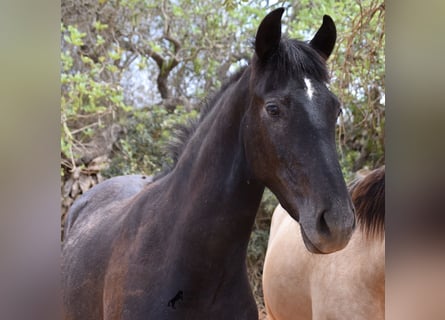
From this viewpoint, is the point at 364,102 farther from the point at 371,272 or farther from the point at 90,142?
the point at 90,142

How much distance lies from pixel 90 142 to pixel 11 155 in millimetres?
2507

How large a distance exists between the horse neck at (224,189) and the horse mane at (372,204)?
64cm

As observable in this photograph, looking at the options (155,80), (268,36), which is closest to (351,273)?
(268,36)

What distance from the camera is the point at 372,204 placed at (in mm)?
1905

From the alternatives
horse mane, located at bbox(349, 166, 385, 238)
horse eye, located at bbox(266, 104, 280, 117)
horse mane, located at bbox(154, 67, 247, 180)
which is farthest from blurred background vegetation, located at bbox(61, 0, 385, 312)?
horse eye, located at bbox(266, 104, 280, 117)

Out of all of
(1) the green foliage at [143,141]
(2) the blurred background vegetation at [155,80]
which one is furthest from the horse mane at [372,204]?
(1) the green foliage at [143,141]

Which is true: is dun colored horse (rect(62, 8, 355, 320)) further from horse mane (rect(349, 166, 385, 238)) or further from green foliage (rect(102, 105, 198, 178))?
green foliage (rect(102, 105, 198, 178))

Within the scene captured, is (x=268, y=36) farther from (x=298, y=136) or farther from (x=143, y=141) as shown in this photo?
(x=143, y=141)

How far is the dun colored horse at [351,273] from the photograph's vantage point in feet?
6.20

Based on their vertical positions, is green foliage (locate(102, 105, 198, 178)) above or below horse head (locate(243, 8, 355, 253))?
below

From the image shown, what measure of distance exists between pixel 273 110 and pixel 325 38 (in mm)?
327

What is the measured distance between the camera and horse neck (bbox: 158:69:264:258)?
4.62 ft

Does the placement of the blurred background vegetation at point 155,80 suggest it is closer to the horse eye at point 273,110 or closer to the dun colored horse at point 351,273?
the dun colored horse at point 351,273

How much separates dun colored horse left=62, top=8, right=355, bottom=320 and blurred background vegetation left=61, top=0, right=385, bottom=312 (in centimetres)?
144
